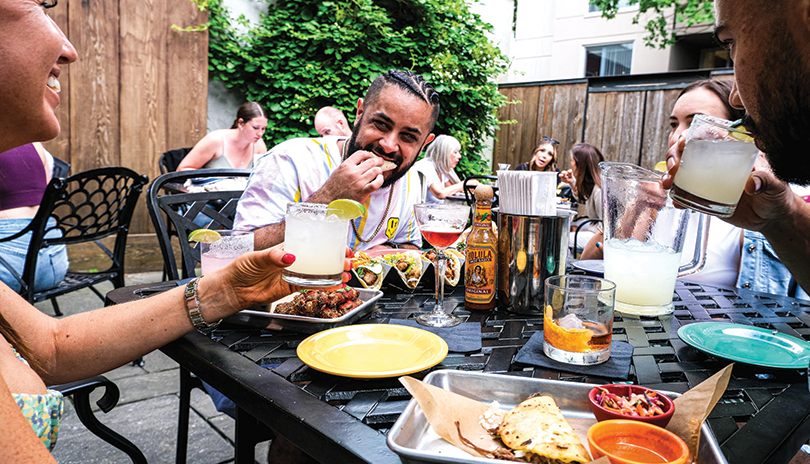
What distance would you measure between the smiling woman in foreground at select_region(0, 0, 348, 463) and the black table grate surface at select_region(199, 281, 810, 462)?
0.37 feet

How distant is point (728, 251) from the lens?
7.28 ft

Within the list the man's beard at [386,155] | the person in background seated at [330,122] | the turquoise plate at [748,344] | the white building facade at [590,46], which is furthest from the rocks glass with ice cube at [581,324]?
the white building facade at [590,46]

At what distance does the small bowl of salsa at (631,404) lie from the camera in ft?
2.41

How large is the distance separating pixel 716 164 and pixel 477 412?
0.92m

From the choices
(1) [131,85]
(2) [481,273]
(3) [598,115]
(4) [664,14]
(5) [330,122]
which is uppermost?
(4) [664,14]

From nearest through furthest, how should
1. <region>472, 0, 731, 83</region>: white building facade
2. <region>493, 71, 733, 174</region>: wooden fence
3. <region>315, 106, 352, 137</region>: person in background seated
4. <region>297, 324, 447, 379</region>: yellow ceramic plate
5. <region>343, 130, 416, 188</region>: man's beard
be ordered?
<region>297, 324, 447, 379</region>: yellow ceramic plate → <region>343, 130, 416, 188</region>: man's beard → <region>315, 106, 352, 137</region>: person in background seated → <region>493, 71, 733, 174</region>: wooden fence → <region>472, 0, 731, 83</region>: white building facade

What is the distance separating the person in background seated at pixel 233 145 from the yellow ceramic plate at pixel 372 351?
4.16 metres

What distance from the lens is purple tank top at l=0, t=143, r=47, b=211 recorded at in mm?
2672

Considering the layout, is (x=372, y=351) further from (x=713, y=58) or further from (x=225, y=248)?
(x=713, y=58)

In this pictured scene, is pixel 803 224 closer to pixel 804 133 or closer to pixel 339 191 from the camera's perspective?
pixel 804 133

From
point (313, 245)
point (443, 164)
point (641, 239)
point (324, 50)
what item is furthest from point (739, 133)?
point (443, 164)

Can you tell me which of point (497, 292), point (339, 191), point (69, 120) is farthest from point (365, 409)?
point (69, 120)

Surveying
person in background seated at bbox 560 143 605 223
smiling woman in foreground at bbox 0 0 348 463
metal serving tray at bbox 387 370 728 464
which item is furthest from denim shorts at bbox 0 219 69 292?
person in background seated at bbox 560 143 605 223

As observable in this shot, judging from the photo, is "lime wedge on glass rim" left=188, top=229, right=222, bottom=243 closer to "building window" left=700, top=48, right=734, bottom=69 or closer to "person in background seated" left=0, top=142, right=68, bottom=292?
"person in background seated" left=0, top=142, right=68, bottom=292
